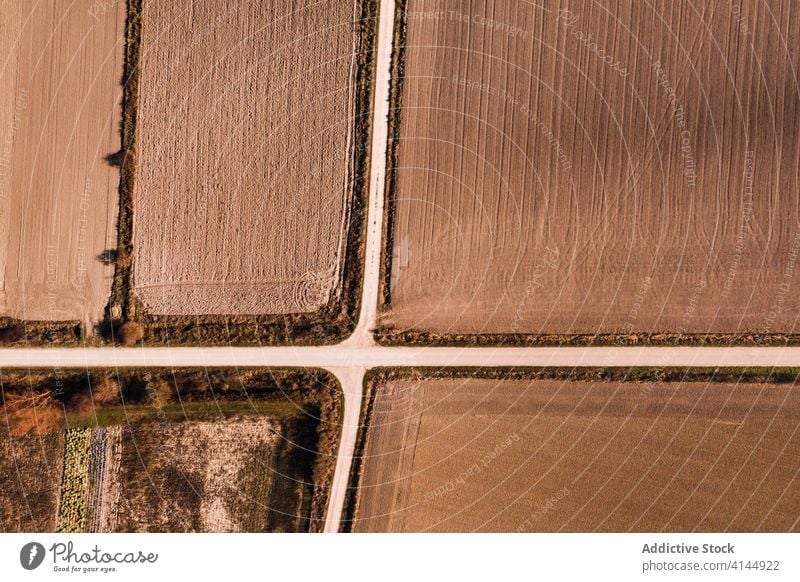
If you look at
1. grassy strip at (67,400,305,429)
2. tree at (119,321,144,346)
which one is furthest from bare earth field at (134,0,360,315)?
grassy strip at (67,400,305,429)

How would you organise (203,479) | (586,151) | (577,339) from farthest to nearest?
(203,479) → (586,151) → (577,339)

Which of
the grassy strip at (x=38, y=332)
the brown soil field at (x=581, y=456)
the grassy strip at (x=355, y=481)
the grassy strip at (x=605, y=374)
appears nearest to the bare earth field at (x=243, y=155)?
the grassy strip at (x=38, y=332)

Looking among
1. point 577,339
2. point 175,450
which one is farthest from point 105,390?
point 577,339

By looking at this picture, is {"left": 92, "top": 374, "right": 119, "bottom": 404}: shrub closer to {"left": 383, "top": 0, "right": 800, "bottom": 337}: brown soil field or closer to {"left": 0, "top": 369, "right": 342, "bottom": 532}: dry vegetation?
{"left": 0, "top": 369, "right": 342, "bottom": 532}: dry vegetation

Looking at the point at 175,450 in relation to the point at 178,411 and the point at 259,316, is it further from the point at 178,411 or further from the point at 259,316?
the point at 259,316
